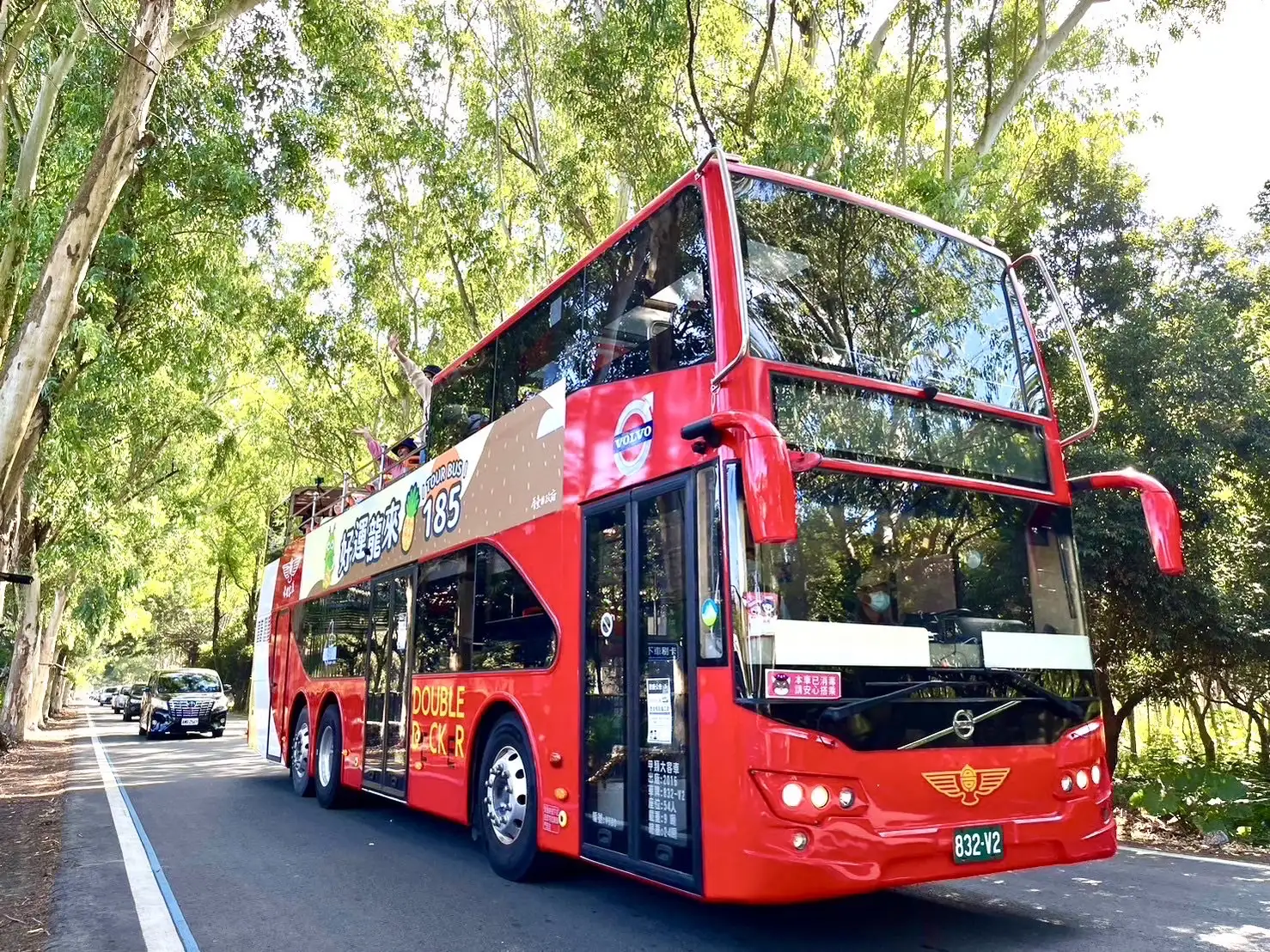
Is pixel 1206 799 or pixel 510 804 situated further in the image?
pixel 1206 799

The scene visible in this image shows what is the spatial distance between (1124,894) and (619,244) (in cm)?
541

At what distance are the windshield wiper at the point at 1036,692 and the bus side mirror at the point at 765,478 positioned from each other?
1612 mm

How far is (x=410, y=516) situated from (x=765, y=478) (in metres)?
5.87

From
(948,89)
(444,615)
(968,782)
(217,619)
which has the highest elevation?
(948,89)

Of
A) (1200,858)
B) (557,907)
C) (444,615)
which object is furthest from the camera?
(444,615)

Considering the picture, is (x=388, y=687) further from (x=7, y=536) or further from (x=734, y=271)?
(x=7, y=536)

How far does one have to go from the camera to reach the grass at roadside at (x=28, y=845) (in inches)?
215

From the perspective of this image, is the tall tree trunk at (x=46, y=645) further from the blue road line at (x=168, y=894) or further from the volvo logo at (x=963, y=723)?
the volvo logo at (x=963, y=723)

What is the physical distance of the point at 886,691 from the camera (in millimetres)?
4488

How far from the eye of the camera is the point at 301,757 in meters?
11.9

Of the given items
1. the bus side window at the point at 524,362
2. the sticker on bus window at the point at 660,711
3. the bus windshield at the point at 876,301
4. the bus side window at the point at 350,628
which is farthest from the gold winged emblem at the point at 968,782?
the bus side window at the point at 350,628

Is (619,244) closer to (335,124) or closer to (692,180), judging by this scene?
(692,180)

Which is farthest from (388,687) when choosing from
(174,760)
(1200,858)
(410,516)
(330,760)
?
(174,760)

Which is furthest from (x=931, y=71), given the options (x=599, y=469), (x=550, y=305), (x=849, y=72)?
(x=599, y=469)
